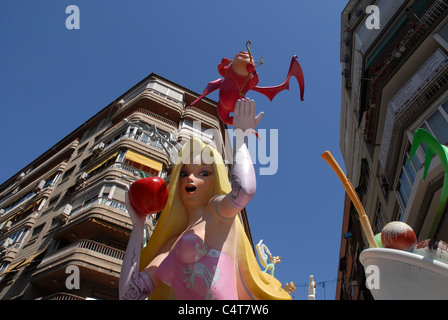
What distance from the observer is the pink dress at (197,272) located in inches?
109

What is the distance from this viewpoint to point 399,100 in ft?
32.4

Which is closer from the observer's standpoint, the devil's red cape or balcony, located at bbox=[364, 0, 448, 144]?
the devil's red cape

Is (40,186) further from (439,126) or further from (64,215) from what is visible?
(439,126)

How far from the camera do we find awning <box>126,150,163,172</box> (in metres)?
15.4

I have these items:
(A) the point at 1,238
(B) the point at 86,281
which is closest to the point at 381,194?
(B) the point at 86,281

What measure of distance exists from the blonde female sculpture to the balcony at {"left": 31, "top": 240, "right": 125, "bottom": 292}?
29.4ft

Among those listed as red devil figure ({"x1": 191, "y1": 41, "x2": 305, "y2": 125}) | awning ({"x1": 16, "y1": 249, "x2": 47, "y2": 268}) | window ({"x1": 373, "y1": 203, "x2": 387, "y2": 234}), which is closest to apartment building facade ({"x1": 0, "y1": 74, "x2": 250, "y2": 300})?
awning ({"x1": 16, "y1": 249, "x2": 47, "y2": 268})

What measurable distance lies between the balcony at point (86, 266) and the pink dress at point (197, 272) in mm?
9350

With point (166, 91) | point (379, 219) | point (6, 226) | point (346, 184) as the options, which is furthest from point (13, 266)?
point (346, 184)

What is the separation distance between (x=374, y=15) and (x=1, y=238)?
892 inches

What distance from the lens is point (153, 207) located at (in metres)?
3.24

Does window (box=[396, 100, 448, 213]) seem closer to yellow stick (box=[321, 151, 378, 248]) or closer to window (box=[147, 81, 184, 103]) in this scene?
yellow stick (box=[321, 151, 378, 248])

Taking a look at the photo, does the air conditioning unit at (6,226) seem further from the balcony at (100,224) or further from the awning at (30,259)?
the balcony at (100,224)
